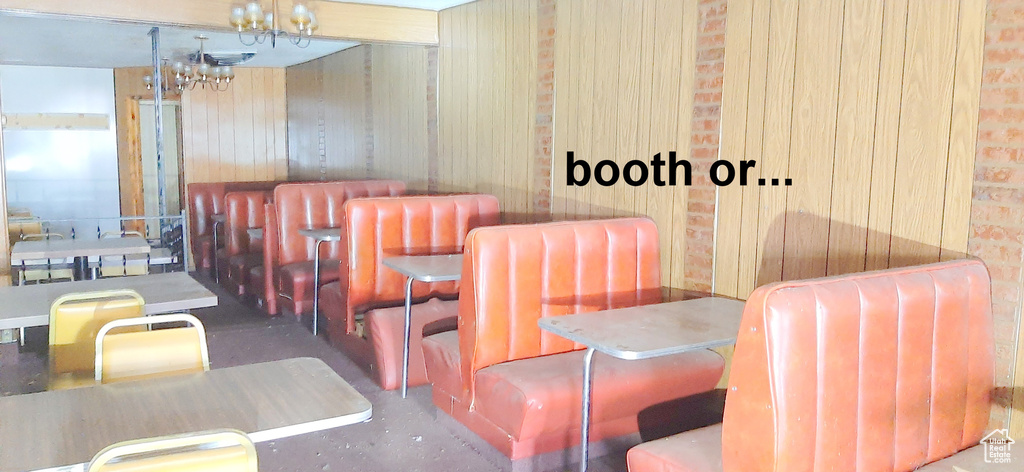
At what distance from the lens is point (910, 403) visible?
219 centimetres

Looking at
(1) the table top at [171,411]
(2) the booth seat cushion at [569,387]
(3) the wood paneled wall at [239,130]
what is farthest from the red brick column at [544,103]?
(3) the wood paneled wall at [239,130]

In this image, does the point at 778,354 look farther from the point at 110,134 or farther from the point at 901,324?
the point at 110,134

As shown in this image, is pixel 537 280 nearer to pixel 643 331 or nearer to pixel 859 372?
pixel 643 331

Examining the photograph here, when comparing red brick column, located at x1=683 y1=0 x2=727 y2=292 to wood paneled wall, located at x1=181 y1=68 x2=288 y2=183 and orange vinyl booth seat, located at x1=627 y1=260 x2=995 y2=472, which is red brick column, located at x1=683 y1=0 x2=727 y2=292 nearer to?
orange vinyl booth seat, located at x1=627 y1=260 x2=995 y2=472

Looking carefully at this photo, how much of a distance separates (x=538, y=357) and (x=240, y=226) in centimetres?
431

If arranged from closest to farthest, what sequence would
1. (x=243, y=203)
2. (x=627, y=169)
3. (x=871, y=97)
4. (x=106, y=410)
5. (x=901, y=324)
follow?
1. (x=106, y=410)
2. (x=901, y=324)
3. (x=871, y=97)
4. (x=627, y=169)
5. (x=243, y=203)

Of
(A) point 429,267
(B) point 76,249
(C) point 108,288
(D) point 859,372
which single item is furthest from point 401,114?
(D) point 859,372

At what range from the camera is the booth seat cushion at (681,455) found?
2205mm

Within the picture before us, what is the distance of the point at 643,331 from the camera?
259 centimetres

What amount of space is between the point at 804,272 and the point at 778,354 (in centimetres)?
153

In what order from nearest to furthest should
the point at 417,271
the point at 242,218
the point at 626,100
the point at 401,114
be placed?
the point at 417,271 < the point at 626,100 < the point at 242,218 < the point at 401,114

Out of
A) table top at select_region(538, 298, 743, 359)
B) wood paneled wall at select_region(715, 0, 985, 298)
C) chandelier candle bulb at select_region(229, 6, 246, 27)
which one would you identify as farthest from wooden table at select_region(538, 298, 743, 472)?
chandelier candle bulb at select_region(229, 6, 246, 27)

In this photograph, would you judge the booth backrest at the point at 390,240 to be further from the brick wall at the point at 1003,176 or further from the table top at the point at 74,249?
the brick wall at the point at 1003,176

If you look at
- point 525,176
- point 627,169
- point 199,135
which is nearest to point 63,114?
point 199,135
